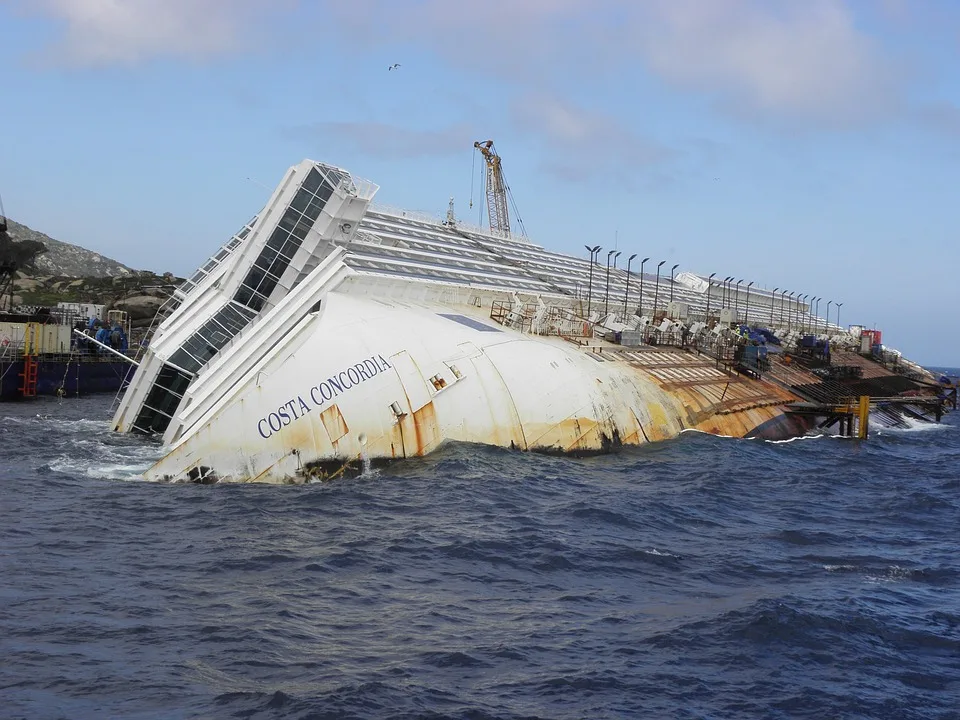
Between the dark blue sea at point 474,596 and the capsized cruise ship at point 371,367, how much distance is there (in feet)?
4.99

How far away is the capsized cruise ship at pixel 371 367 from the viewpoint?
31844 mm

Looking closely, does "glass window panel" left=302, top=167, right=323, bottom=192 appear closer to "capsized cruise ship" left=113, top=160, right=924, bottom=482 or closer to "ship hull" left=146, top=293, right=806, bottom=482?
"capsized cruise ship" left=113, top=160, right=924, bottom=482

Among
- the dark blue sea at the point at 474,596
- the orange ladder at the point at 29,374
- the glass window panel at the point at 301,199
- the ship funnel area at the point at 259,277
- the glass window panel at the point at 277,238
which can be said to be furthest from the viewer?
the orange ladder at the point at 29,374

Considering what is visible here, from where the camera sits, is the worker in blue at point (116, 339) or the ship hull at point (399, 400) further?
the worker in blue at point (116, 339)

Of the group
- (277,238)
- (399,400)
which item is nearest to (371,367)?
(399,400)

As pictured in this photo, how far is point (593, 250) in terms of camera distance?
70.4 m

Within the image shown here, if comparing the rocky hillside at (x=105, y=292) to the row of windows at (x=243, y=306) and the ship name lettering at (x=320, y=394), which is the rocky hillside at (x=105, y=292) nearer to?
the row of windows at (x=243, y=306)

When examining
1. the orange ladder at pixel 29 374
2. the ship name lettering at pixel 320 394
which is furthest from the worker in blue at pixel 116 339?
the ship name lettering at pixel 320 394

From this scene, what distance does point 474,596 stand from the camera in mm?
21000

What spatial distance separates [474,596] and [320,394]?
43.3ft

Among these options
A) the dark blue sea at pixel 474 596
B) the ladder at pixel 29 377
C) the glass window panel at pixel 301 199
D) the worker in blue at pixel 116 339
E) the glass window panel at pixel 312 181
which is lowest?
the dark blue sea at pixel 474 596

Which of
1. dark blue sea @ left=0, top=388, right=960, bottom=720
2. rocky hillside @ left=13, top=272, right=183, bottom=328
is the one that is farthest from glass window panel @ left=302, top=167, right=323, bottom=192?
rocky hillside @ left=13, top=272, right=183, bottom=328

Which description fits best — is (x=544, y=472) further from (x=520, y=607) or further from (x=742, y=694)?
(x=742, y=694)

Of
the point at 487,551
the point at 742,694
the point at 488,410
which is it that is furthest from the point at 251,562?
the point at 488,410
